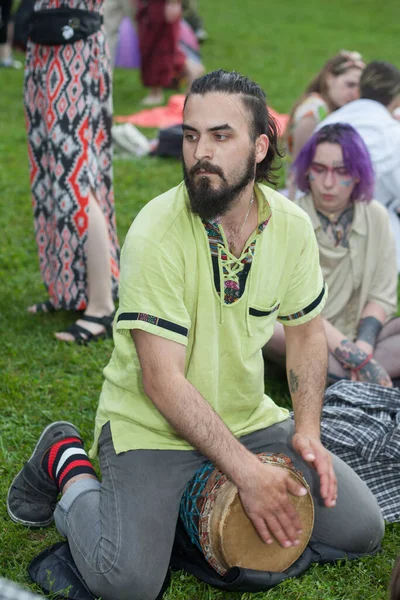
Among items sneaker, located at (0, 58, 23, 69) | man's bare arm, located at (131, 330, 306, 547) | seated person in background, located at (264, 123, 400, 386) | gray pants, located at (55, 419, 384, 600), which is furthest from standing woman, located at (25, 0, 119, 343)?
sneaker, located at (0, 58, 23, 69)

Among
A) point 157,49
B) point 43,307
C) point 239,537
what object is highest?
point 239,537

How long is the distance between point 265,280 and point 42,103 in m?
2.01

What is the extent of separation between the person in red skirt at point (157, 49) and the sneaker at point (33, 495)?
7.95 meters

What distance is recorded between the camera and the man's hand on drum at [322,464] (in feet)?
9.26

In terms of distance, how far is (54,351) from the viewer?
14.5 feet

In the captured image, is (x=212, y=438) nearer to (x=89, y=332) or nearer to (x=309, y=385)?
(x=309, y=385)

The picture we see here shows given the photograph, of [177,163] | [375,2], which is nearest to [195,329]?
[177,163]

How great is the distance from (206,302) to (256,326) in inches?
8.7

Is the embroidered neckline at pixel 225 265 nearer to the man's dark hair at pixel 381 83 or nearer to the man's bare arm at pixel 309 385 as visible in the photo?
the man's bare arm at pixel 309 385

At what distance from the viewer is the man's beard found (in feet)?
8.90

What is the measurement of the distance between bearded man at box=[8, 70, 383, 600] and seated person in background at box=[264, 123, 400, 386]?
1.15 metres

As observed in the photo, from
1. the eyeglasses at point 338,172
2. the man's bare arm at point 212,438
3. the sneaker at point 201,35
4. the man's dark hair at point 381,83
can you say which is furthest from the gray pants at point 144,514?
the sneaker at point 201,35

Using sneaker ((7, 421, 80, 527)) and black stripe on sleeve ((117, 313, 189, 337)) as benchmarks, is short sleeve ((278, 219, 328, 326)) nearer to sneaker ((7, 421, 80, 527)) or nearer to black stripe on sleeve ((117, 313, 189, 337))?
black stripe on sleeve ((117, 313, 189, 337))

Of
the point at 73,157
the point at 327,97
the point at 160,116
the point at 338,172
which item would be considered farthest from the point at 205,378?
the point at 160,116
